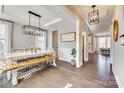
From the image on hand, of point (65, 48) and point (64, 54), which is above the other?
point (65, 48)

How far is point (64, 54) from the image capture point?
5.68 meters

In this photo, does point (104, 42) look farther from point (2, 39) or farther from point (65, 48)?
point (2, 39)

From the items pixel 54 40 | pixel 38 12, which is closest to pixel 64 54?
pixel 54 40

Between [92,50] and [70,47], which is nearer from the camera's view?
[70,47]

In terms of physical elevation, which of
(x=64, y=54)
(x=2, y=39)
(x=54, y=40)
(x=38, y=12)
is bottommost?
(x=64, y=54)

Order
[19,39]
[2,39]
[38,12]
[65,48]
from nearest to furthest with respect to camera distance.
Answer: [38,12] → [2,39] → [19,39] → [65,48]

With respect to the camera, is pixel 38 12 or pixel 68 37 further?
pixel 68 37

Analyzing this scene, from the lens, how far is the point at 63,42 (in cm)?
577

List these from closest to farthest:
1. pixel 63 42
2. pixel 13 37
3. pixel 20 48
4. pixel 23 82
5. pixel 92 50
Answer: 1. pixel 23 82
2. pixel 13 37
3. pixel 20 48
4. pixel 63 42
5. pixel 92 50

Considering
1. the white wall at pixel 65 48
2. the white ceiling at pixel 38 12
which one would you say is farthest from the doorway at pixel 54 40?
the white ceiling at pixel 38 12

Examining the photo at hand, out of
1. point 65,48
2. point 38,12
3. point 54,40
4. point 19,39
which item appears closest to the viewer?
point 38,12

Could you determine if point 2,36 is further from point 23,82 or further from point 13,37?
point 23,82
